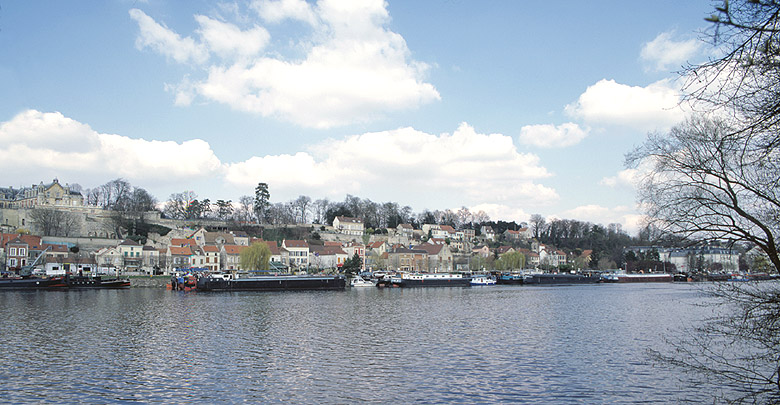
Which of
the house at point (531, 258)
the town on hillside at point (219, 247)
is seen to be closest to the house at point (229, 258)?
the town on hillside at point (219, 247)

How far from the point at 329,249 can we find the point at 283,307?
65.0 metres

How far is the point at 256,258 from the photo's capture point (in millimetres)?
77312

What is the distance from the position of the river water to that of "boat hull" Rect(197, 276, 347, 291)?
27.2 meters

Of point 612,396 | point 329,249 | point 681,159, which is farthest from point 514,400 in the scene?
point 329,249

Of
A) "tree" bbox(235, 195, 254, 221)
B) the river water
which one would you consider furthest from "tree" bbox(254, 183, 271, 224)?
the river water

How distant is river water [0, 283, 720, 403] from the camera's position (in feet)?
49.1

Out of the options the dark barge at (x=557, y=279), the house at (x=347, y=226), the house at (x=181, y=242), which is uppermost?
the house at (x=347, y=226)

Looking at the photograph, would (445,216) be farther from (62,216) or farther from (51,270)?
(51,270)

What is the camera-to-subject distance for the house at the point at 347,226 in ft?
440

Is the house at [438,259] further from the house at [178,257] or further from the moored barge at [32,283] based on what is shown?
the moored barge at [32,283]

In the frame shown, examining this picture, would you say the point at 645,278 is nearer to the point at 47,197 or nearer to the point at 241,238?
the point at 241,238

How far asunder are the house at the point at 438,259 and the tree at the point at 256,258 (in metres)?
37.6

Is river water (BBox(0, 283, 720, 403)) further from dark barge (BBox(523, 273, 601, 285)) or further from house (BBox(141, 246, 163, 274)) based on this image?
dark barge (BBox(523, 273, 601, 285))

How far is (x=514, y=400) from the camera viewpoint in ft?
46.5
